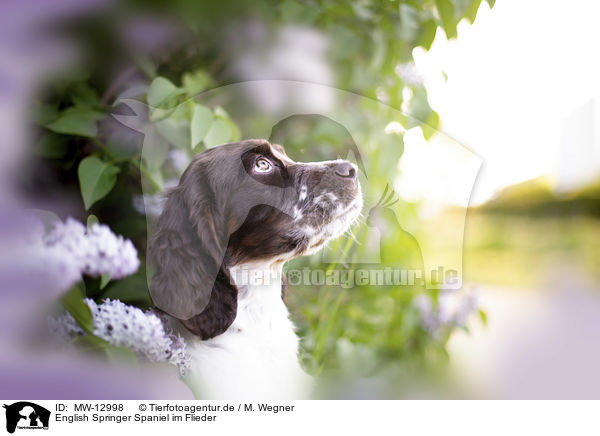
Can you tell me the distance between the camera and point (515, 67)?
125cm

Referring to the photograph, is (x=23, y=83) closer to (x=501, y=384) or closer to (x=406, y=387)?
(x=406, y=387)

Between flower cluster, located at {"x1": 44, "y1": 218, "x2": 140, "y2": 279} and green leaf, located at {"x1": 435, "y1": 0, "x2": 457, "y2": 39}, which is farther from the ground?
green leaf, located at {"x1": 435, "y1": 0, "x2": 457, "y2": 39}

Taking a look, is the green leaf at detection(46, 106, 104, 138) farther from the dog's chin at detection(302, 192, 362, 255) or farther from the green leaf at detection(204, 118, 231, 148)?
the dog's chin at detection(302, 192, 362, 255)

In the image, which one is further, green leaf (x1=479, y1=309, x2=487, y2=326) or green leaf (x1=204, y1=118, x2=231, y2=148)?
green leaf (x1=479, y1=309, x2=487, y2=326)

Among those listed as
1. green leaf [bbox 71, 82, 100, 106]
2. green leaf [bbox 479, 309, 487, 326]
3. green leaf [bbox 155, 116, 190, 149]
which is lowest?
green leaf [bbox 479, 309, 487, 326]

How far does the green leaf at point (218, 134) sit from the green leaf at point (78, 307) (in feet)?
1.41

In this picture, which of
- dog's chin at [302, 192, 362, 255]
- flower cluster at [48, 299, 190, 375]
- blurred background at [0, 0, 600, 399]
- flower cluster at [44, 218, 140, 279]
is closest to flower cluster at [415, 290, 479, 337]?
blurred background at [0, 0, 600, 399]

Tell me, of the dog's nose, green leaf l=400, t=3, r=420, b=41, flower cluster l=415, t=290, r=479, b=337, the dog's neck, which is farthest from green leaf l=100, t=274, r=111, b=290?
green leaf l=400, t=3, r=420, b=41

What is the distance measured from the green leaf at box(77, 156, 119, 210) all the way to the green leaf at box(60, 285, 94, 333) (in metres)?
0.19

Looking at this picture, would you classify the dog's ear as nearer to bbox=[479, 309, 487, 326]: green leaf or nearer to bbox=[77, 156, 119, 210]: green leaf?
bbox=[77, 156, 119, 210]: green leaf

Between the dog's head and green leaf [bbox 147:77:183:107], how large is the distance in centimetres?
15

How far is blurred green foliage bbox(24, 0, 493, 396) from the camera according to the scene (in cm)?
116

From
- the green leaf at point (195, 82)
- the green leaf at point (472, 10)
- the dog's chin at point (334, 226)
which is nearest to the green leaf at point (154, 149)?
the green leaf at point (195, 82)
